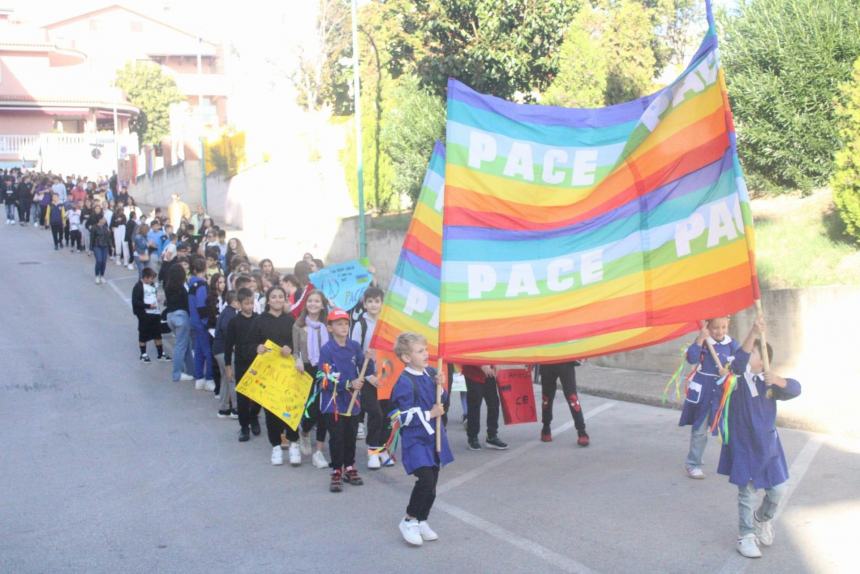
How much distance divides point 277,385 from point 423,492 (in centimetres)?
307

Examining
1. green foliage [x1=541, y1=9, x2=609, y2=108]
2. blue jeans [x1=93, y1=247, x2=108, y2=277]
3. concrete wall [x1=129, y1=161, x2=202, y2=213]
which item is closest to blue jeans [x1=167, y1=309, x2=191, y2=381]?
blue jeans [x1=93, y1=247, x2=108, y2=277]

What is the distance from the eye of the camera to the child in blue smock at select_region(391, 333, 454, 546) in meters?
7.34

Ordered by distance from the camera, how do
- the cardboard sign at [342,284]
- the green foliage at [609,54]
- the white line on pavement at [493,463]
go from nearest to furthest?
1. the white line on pavement at [493,463]
2. the cardboard sign at [342,284]
3. the green foliage at [609,54]

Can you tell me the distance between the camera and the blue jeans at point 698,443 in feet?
28.6

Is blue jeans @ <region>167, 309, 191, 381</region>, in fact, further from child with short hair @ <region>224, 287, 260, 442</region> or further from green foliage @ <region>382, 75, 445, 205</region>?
green foliage @ <region>382, 75, 445, 205</region>

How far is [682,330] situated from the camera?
855 centimetres

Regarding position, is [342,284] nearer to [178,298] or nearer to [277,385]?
[277,385]

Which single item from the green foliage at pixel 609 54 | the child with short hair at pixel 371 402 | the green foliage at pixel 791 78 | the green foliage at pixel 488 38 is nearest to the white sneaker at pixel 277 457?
the child with short hair at pixel 371 402

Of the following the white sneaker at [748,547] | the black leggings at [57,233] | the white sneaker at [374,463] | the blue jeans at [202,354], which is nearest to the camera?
the white sneaker at [748,547]

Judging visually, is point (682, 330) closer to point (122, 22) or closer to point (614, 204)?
point (614, 204)

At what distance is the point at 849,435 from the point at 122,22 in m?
84.7

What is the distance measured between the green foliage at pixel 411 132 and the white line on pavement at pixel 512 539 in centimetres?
1625

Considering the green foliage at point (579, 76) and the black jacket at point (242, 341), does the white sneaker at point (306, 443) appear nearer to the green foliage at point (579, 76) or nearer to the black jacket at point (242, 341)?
the black jacket at point (242, 341)

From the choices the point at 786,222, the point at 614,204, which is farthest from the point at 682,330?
the point at 786,222
